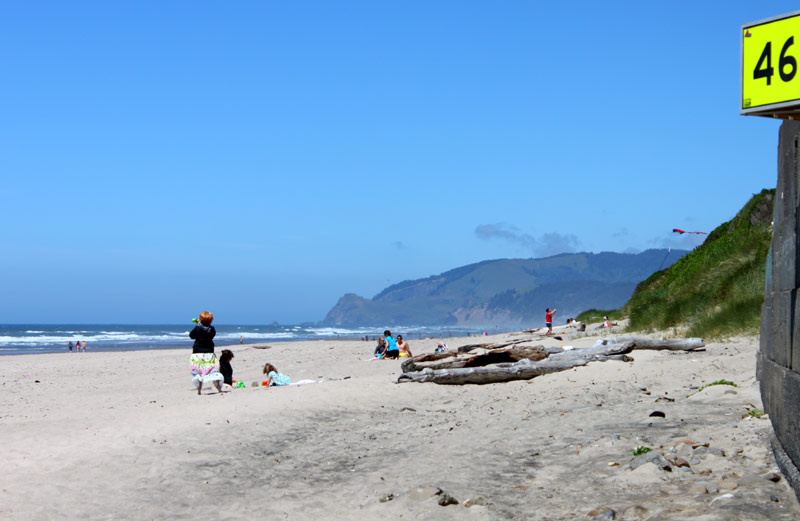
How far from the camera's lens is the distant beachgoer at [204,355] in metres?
13.7

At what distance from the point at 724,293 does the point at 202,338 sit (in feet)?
40.9

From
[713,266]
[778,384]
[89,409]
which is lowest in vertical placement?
[89,409]

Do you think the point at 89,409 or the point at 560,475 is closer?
the point at 560,475

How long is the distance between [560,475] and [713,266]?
17.5 meters

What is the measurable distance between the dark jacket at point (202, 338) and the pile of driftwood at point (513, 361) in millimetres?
3678

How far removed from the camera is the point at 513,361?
1448cm

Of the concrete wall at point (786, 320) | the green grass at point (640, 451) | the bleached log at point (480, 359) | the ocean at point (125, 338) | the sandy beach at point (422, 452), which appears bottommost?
the ocean at point (125, 338)

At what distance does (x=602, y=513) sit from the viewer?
5543mm

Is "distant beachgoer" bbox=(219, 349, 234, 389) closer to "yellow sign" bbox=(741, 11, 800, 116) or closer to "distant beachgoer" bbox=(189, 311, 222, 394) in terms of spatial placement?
"distant beachgoer" bbox=(189, 311, 222, 394)

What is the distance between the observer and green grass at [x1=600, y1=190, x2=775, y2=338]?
15.6 meters

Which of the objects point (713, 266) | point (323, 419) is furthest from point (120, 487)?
point (713, 266)

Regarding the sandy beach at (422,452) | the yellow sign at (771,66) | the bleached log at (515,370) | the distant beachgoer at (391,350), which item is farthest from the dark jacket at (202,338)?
the yellow sign at (771,66)

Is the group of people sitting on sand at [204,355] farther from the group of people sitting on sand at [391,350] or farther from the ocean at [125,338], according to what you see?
the ocean at [125,338]

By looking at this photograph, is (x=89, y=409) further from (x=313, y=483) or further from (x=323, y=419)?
(x=313, y=483)
